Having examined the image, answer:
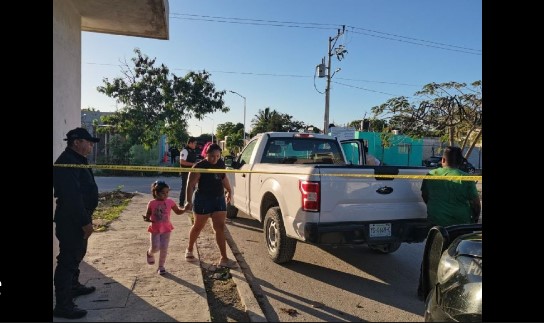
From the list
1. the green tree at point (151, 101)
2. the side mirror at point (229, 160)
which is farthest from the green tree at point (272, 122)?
the side mirror at point (229, 160)

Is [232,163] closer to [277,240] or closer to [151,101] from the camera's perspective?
[277,240]

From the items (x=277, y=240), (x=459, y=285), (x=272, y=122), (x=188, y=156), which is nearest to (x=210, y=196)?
(x=277, y=240)

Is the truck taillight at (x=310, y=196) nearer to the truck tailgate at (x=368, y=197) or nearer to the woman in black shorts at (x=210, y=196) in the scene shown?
the truck tailgate at (x=368, y=197)

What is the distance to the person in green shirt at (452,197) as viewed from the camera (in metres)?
4.87

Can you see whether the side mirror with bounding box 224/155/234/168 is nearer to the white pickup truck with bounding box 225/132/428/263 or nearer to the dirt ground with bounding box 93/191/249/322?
the dirt ground with bounding box 93/191/249/322

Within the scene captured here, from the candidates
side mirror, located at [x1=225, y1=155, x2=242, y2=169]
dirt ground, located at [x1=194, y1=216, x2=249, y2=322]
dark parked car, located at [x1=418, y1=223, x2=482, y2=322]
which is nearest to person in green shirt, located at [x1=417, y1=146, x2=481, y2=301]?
dark parked car, located at [x1=418, y1=223, x2=482, y2=322]

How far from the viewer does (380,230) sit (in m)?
5.00

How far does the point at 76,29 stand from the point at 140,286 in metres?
3.64

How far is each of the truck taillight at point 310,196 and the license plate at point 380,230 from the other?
0.76 m

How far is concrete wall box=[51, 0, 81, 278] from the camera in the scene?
4730 mm

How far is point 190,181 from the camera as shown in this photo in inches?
211
